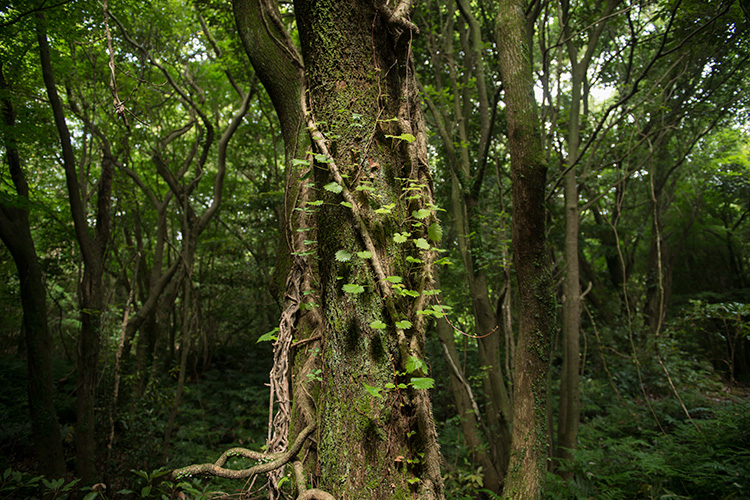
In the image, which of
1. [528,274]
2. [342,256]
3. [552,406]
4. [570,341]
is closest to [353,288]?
[342,256]

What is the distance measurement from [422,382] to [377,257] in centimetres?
42

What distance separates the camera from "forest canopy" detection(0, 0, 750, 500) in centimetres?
133

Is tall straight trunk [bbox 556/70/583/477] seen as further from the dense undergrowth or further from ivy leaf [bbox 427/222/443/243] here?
ivy leaf [bbox 427/222/443/243]

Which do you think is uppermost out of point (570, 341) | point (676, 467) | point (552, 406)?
point (570, 341)

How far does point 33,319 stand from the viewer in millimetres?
4250

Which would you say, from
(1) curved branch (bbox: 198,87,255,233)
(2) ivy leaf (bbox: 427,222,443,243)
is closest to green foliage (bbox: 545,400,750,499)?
(2) ivy leaf (bbox: 427,222,443,243)

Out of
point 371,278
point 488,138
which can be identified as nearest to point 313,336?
point 371,278

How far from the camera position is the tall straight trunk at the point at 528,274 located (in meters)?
2.25

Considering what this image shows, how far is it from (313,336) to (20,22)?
190 inches

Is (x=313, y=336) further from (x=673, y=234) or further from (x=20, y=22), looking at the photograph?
(x=673, y=234)

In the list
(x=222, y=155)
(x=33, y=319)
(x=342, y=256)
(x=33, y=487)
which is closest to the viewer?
(x=342, y=256)

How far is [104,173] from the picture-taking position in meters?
5.07

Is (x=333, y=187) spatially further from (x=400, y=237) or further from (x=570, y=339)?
(x=570, y=339)

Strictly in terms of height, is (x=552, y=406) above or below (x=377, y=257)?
below
